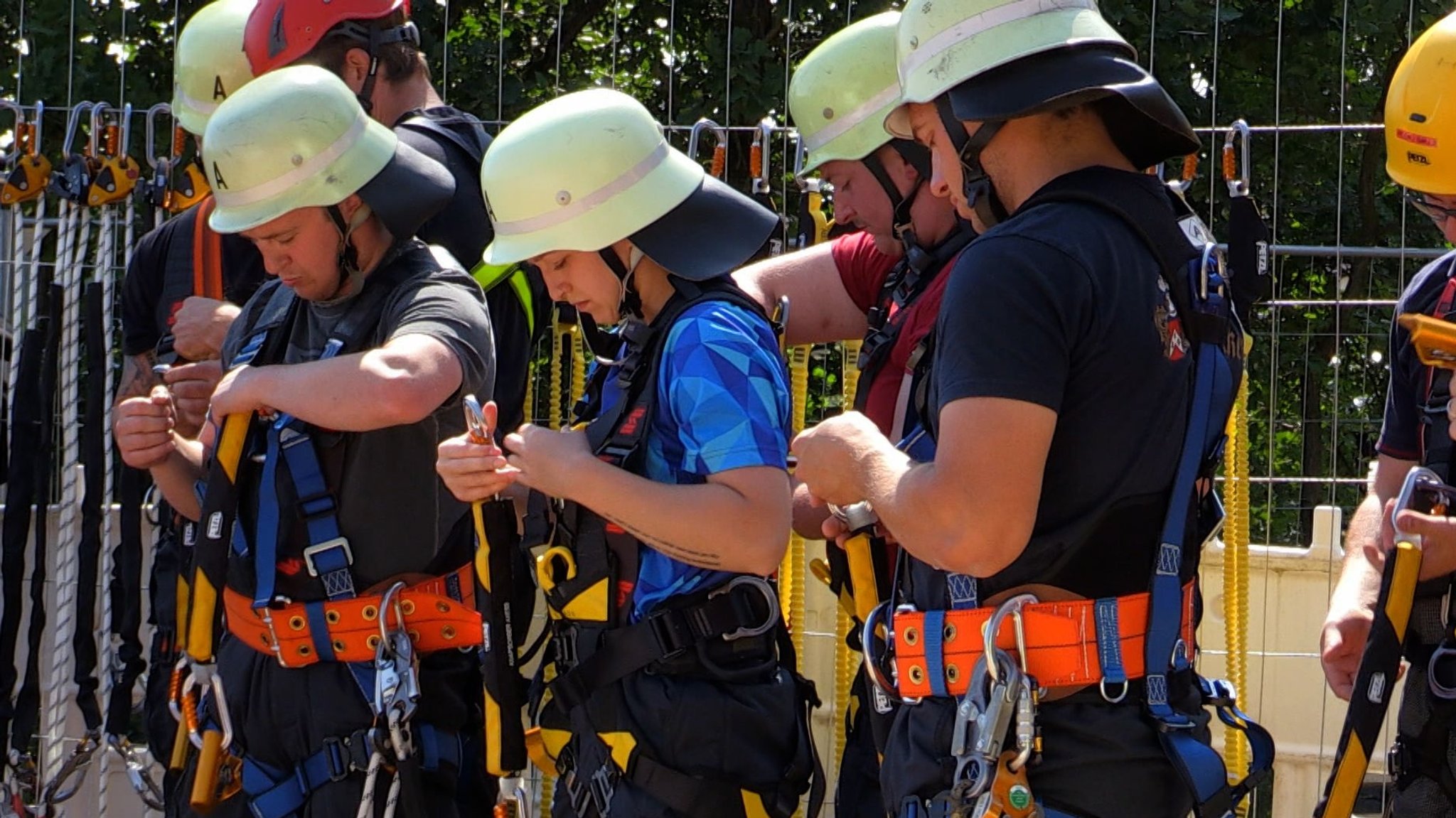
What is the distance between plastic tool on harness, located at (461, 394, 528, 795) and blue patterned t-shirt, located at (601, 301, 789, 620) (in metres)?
0.34

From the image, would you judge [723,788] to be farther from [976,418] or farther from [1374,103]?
[1374,103]

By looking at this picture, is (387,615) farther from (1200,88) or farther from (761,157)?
(1200,88)

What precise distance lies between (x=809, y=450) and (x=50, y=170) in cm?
384

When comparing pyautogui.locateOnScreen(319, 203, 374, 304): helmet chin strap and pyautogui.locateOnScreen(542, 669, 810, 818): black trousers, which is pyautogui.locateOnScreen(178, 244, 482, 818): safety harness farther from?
pyautogui.locateOnScreen(542, 669, 810, 818): black trousers

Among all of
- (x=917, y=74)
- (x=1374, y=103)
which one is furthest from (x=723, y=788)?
(x=1374, y=103)

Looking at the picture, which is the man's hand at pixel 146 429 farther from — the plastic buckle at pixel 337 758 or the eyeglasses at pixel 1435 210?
the eyeglasses at pixel 1435 210

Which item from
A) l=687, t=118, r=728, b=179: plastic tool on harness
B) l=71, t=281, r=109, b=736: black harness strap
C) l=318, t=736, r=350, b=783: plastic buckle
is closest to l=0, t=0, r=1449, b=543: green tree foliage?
l=687, t=118, r=728, b=179: plastic tool on harness

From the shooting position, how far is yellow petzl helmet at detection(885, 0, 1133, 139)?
9.68 ft

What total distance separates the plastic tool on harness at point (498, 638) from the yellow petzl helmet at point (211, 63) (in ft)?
6.29

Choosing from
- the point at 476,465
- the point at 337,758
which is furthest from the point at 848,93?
the point at 337,758

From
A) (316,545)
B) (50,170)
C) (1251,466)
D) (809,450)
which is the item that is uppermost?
(50,170)

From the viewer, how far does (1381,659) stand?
3395 millimetres

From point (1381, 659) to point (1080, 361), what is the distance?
1.01 meters

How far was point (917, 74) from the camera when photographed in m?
3.05
